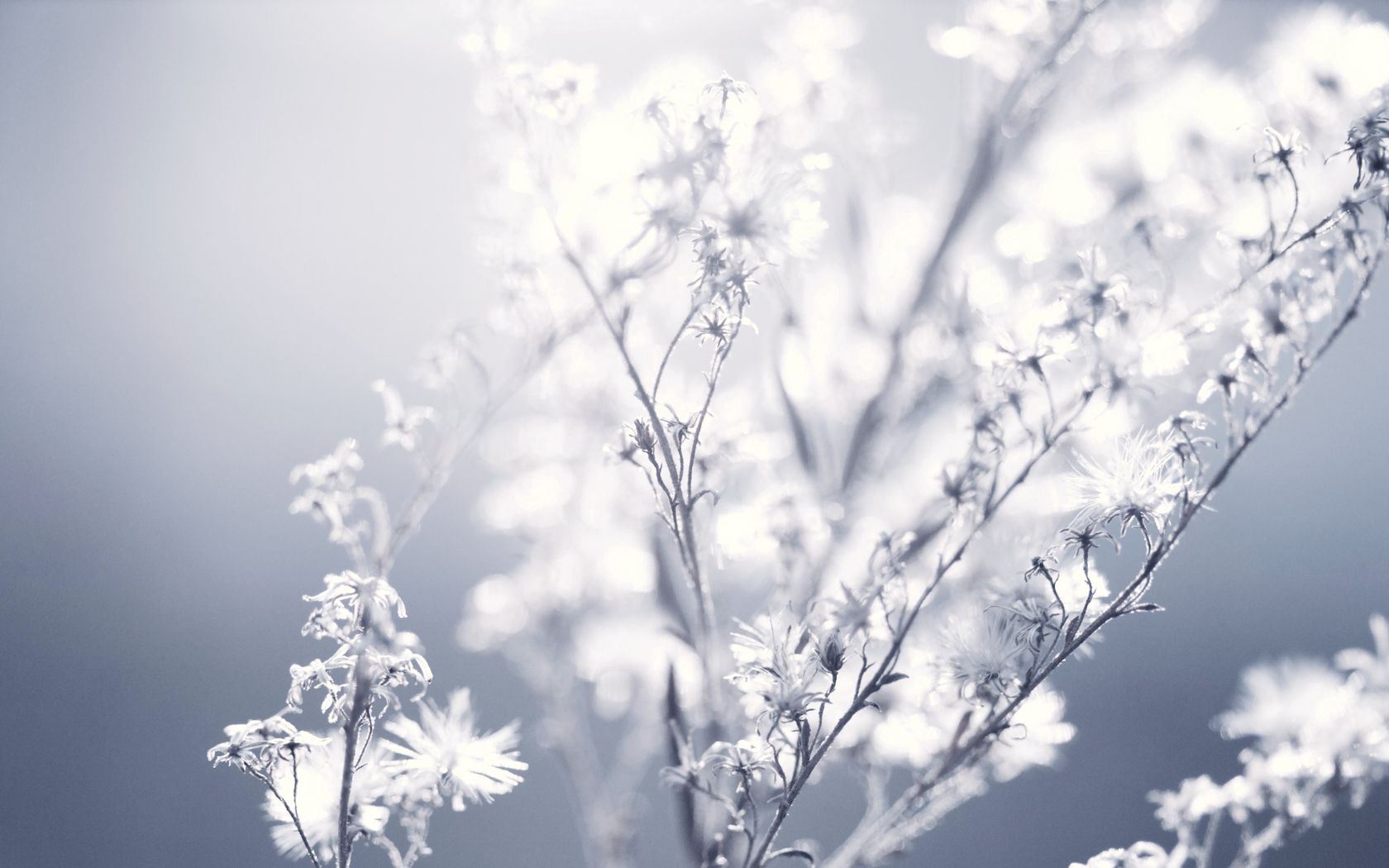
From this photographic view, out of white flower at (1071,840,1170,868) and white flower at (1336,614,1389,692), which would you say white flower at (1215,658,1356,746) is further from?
white flower at (1071,840,1170,868)

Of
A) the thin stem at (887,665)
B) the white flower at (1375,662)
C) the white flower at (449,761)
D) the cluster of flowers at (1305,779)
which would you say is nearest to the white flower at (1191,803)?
the cluster of flowers at (1305,779)

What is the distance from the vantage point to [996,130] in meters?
0.74

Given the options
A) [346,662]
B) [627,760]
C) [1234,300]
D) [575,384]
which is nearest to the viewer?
[346,662]

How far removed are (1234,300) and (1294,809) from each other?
297 mm

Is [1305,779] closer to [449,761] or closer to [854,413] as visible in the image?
[854,413]

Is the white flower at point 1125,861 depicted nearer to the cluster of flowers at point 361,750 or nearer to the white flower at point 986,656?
the white flower at point 986,656

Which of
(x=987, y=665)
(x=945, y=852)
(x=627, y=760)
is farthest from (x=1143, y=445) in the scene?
(x=945, y=852)

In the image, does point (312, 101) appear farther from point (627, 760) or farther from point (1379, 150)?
point (1379, 150)

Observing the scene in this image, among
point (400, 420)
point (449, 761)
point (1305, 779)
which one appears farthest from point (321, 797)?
point (1305, 779)

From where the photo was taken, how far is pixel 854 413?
761 mm

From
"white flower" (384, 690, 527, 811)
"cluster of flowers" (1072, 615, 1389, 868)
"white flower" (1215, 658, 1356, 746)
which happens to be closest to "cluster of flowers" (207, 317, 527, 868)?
"white flower" (384, 690, 527, 811)

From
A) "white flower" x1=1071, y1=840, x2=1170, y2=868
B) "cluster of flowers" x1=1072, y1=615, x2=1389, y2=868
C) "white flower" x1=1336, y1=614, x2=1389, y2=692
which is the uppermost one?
"white flower" x1=1336, y1=614, x2=1389, y2=692

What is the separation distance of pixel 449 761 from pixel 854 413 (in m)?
0.45

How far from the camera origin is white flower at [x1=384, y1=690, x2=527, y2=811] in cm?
47
